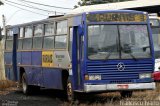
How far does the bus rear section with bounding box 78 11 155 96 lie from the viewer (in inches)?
631

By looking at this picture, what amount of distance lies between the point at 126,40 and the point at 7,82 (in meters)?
12.4

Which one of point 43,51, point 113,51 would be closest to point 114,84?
point 113,51

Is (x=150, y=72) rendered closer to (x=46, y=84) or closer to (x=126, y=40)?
(x=126, y=40)

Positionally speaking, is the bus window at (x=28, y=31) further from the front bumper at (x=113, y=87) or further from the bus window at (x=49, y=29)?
the front bumper at (x=113, y=87)

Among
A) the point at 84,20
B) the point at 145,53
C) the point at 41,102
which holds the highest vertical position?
the point at 84,20

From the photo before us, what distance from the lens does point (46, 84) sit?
1980cm

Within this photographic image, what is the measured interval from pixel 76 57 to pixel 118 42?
1.46m

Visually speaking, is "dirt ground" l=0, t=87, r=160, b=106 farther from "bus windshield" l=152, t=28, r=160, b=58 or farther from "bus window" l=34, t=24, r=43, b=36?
"bus windshield" l=152, t=28, r=160, b=58

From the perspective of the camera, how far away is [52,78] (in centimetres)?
1905

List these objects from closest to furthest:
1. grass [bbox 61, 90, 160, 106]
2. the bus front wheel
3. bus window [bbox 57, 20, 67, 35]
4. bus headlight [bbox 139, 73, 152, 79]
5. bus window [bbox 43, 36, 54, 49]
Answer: grass [bbox 61, 90, 160, 106], bus headlight [bbox 139, 73, 152, 79], the bus front wheel, bus window [bbox 57, 20, 67, 35], bus window [bbox 43, 36, 54, 49]

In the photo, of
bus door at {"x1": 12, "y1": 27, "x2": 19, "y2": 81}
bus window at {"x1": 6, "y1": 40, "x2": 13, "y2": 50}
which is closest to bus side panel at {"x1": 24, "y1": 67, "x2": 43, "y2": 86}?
bus door at {"x1": 12, "y1": 27, "x2": 19, "y2": 81}

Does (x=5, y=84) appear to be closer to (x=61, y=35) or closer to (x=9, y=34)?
(x=9, y=34)

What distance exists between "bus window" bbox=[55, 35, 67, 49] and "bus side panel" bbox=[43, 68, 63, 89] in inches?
34.1

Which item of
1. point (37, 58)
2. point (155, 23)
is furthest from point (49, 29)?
point (155, 23)
